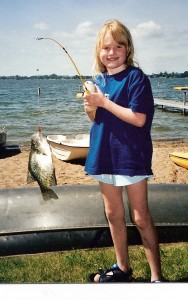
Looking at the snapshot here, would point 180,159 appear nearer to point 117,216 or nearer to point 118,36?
point 117,216

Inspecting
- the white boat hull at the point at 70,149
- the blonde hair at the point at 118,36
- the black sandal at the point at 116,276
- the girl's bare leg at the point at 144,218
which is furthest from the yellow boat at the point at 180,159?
the blonde hair at the point at 118,36

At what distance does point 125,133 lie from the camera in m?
3.10

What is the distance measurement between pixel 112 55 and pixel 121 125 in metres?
0.65

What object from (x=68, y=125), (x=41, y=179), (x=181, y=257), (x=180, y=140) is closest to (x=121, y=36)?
(x=41, y=179)

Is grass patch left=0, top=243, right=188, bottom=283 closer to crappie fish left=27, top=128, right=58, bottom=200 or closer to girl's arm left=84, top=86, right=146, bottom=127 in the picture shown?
crappie fish left=27, top=128, right=58, bottom=200

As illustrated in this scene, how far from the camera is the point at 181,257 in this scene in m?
4.51

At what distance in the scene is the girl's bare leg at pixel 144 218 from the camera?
3205 mm

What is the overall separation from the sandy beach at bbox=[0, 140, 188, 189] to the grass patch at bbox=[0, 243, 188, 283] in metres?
4.50

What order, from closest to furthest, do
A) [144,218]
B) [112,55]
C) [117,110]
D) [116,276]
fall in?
1. [117,110]
2. [112,55]
3. [144,218]
4. [116,276]

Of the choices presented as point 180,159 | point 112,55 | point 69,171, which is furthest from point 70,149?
point 112,55

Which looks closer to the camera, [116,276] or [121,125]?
[121,125]

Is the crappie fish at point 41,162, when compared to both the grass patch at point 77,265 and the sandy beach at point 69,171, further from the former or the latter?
the sandy beach at point 69,171
